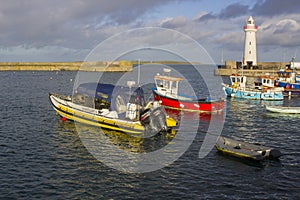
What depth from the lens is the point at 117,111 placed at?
A: 1267 inches

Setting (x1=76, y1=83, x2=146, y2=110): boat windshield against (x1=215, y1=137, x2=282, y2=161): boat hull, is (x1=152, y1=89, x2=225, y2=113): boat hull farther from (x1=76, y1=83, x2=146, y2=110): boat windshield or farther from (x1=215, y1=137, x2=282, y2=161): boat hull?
(x1=215, y1=137, x2=282, y2=161): boat hull

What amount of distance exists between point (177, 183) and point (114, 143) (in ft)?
32.2

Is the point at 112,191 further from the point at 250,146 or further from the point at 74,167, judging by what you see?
the point at 250,146

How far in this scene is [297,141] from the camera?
101 feet

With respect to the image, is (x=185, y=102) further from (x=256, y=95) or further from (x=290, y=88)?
(x=290, y=88)

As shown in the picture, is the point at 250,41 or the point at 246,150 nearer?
the point at 246,150

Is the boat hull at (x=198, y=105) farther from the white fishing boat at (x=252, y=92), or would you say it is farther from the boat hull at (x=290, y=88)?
the boat hull at (x=290, y=88)

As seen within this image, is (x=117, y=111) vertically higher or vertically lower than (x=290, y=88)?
lower

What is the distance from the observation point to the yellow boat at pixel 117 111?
99.1 feet

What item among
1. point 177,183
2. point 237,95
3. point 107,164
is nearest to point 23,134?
point 107,164

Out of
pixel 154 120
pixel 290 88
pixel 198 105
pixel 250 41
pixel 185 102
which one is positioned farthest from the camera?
pixel 250 41

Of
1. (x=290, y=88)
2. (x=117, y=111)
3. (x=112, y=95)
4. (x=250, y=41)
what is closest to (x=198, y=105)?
(x=112, y=95)

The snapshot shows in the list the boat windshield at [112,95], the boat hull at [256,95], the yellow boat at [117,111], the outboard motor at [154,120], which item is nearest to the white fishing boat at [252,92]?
the boat hull at [256,95]

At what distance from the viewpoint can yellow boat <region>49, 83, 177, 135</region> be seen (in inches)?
1190
